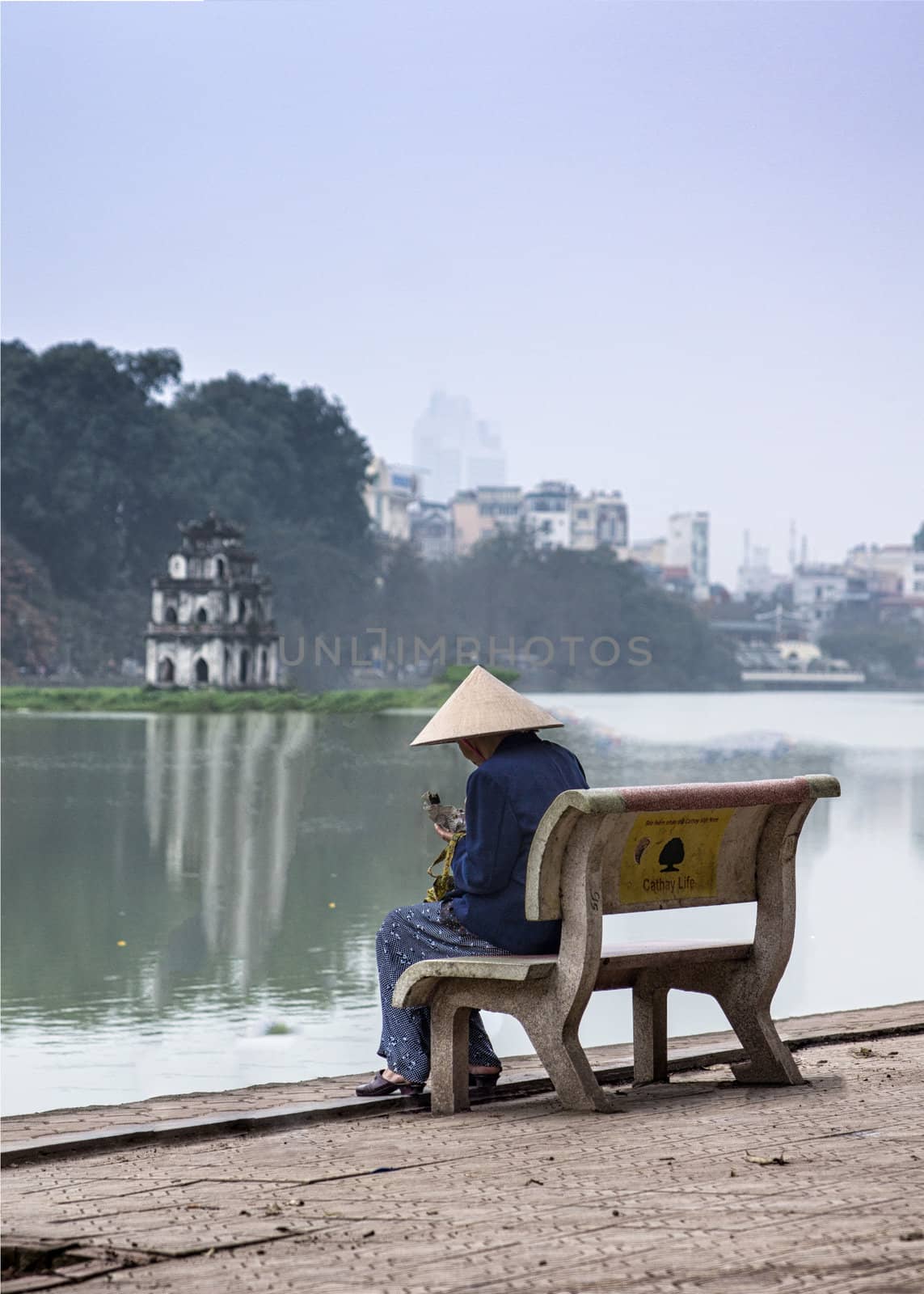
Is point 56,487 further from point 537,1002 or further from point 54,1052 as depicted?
point 537,1002

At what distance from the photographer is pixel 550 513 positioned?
7938 centimetres

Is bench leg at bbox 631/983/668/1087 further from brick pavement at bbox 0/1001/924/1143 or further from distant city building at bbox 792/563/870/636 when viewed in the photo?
distant city building at bbox 792/563/870/636

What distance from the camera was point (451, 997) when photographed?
4039 mm

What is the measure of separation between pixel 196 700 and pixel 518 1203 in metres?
53.7

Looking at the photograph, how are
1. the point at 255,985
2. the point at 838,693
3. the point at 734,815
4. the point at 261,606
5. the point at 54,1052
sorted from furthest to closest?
the point at 838,693 → the point at 261,606 → the point at 255,985 → the point at 54,1052 → the point at 734,815

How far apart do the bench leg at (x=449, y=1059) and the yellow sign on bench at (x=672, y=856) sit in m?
0.43

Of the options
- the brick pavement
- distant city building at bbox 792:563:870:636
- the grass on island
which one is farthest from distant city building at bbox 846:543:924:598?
the brick pavement

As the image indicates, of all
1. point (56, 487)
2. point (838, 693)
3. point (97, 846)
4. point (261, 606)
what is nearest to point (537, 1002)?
point (97, 846)

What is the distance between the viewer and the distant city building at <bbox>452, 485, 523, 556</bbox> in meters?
77.8

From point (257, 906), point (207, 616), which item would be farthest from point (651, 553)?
point (257, 906)

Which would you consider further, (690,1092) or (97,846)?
(97,846)

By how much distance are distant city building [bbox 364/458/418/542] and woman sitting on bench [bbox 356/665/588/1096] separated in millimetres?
68682

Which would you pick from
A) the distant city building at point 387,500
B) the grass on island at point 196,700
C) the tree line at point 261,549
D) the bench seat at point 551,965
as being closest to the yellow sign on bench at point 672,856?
the bench seat at point 551,965

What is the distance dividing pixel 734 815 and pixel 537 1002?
2.01 ft
